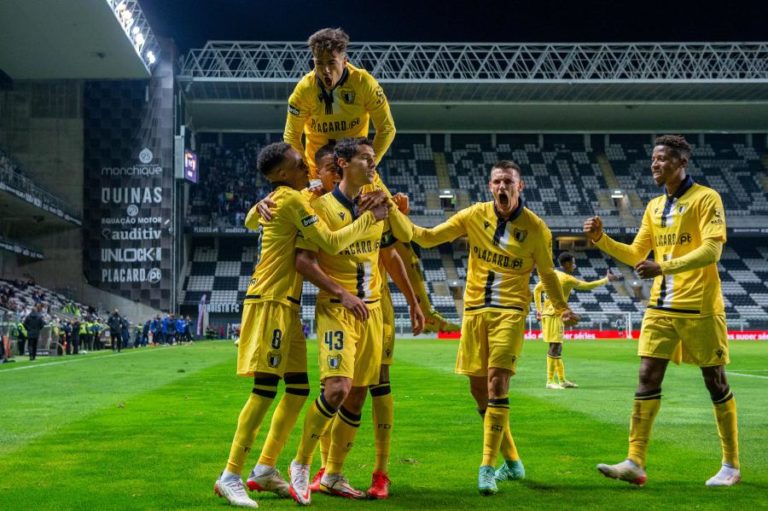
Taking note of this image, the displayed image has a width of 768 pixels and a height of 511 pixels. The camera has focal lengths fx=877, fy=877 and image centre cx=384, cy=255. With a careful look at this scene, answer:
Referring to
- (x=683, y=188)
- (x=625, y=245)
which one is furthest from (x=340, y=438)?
(x=683, y=188)

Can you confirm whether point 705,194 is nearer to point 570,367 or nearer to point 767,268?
point 570,367

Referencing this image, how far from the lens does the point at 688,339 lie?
6457 mm

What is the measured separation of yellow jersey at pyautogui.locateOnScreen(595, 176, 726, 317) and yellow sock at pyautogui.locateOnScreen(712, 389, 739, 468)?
2.24 ft

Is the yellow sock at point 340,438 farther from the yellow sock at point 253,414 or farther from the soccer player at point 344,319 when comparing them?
the yellow sock at point 253,414

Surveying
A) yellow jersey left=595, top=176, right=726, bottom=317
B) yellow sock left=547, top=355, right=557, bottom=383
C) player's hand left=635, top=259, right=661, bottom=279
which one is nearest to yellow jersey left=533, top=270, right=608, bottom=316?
yellow sock left=547, top=355, right=557, bottom=383

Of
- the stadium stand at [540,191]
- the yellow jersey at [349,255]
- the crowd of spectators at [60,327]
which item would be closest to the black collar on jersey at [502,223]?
the yellow jersey at [349,255]

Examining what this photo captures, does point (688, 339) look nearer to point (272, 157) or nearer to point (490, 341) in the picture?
point (490, 341)

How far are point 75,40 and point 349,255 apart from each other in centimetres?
3713

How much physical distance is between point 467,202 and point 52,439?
155 ft

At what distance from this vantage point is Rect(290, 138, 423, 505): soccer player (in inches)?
223

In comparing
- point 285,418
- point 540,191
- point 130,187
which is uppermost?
point 540,191

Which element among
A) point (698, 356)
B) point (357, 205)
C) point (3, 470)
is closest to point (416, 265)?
point (357, 205)

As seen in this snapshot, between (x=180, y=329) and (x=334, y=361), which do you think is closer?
(x=334, y=361)

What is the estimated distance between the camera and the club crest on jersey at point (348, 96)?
7191 millimetres
